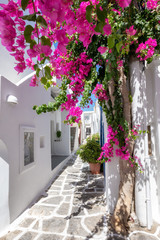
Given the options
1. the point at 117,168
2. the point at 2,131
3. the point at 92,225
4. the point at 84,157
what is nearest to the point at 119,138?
the point at 117,168

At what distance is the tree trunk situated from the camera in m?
3.32

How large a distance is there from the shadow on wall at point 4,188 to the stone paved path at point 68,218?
29 centimetres

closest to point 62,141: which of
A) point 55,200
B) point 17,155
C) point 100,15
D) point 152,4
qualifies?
point 55,200

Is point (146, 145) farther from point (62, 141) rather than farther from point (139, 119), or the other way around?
point (62, 141)

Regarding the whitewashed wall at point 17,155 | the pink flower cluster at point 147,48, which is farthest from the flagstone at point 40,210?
the pink flower cluster at point 147,48

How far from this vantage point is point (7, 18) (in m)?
0.94

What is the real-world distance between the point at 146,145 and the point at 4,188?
3.72 metres

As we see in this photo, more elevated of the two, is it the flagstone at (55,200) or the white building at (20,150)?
the white building at (20,150)

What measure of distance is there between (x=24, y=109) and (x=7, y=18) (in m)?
3.77

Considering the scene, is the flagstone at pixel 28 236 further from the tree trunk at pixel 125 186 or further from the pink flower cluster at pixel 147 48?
the pink flower cluster at pixel 147 48

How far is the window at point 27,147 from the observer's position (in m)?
4.12

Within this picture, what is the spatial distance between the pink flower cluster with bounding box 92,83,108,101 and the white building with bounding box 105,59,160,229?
29.2 inches

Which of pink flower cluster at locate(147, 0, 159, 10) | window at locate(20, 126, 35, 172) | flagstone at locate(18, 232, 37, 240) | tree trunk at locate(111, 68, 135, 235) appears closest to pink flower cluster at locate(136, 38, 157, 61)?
tree trunk at locate(111, 68, 135, 235)

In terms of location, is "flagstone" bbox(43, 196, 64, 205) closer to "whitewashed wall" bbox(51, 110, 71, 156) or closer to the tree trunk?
the tree trunk
